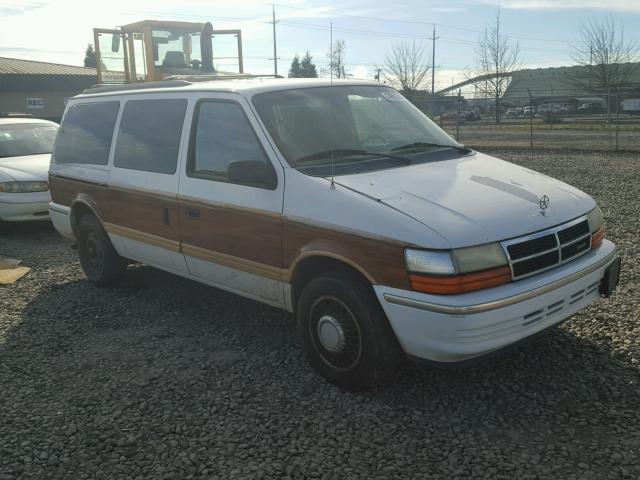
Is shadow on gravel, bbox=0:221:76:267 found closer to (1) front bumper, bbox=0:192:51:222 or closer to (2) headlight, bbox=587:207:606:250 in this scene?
(1) front bumper, bbox=0:192:51:222

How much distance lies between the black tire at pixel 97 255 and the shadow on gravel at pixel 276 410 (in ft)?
3.87

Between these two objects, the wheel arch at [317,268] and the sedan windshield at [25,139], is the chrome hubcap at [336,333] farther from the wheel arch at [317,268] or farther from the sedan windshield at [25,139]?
the sedan windshield at [25,139]

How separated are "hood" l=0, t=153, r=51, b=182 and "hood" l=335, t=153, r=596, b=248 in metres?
6.50

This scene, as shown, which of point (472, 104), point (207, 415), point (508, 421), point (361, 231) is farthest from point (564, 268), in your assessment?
point (472, 104)

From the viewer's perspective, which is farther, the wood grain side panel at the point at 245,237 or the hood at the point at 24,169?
the hood at the point at 24,169

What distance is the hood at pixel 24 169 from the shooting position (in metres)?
8.80

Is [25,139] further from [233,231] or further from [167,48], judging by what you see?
[233,231]

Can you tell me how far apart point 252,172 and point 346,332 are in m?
1.21

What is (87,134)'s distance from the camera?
241 inches

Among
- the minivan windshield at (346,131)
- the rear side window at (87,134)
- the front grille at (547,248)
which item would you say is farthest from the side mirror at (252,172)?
the rear side window at (87,134)

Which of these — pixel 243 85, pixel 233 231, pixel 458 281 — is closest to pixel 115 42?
pixel 243 85

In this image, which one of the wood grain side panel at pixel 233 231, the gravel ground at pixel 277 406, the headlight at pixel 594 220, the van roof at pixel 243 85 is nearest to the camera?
the gravel ground at pixel 277 406

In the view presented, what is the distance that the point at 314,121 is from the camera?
439cm

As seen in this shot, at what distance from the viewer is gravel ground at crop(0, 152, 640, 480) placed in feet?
10.2
